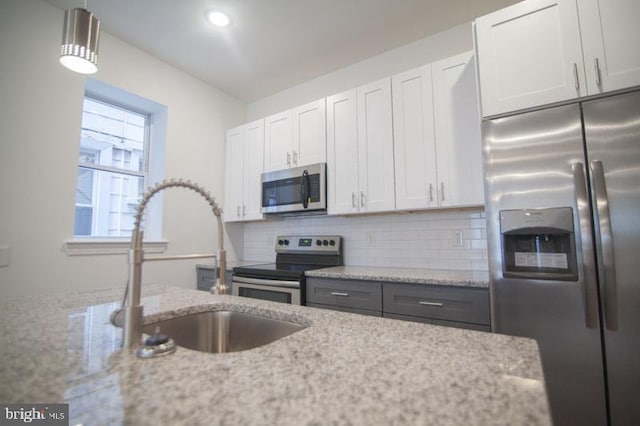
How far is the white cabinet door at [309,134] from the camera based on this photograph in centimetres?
268

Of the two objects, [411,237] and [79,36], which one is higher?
[79,36]

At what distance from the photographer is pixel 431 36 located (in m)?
2.54

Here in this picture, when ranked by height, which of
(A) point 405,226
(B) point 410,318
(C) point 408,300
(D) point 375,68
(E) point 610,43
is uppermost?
(D) point 375,68

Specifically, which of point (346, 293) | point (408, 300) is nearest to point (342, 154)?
point (346, 293)

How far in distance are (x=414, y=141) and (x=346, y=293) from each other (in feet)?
3.98

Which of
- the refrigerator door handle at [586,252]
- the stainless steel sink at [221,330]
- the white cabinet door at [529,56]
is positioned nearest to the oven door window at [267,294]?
the stainless steel sink at [221,330]

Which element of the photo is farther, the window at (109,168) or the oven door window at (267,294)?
the window at (109,168)

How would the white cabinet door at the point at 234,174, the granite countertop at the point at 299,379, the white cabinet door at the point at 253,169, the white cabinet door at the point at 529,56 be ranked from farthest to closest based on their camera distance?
1. the white cabinet door at the point at 234,174
2. the white cabinet door at the point at 253,169
3. the white cabinet door at the point at 529,56
4. the granite countertop at the point at 299,379

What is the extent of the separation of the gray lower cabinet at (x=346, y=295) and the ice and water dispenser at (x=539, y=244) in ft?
2.52

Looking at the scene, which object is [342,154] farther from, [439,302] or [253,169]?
[439,302]

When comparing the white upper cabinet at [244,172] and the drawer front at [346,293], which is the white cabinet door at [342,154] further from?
the white upper cabinet at [244,172]

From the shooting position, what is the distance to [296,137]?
2.84 metres

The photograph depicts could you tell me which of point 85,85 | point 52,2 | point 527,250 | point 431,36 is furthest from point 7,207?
point 431,36

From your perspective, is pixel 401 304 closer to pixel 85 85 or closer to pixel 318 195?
pixel 318 195
